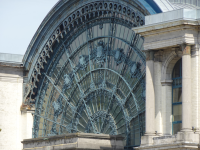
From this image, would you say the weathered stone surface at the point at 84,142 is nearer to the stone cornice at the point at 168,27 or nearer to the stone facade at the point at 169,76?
the stone facade at the point at 169,76

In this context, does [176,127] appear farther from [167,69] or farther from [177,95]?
[167,69]

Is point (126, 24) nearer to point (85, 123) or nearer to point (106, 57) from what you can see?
point (106, 57)

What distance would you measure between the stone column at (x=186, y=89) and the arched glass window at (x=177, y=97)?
62.7 inches

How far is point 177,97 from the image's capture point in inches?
1147

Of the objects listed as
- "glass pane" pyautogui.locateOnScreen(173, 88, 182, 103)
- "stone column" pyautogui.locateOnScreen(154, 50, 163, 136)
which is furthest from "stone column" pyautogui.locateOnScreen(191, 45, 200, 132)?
"stone column" pyautogui.locateOnScreen(154, 50, 163, 136)

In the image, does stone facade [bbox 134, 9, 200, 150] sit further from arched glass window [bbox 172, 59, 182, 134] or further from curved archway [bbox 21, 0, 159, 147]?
curved archway [bbox 21, 0, 159, 147]

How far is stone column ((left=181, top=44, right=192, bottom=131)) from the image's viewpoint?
88.3ft

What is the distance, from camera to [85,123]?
3806 centimetres

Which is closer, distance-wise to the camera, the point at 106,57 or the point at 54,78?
the point at 106,57

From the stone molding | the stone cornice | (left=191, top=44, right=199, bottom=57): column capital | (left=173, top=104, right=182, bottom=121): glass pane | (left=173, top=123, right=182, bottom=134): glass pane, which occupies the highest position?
the stone cornice

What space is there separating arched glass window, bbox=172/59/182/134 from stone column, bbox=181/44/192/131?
5.22 ft

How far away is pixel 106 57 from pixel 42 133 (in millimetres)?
8908

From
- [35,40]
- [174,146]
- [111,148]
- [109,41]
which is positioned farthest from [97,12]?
[174,146]

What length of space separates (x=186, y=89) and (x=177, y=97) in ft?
6.74
